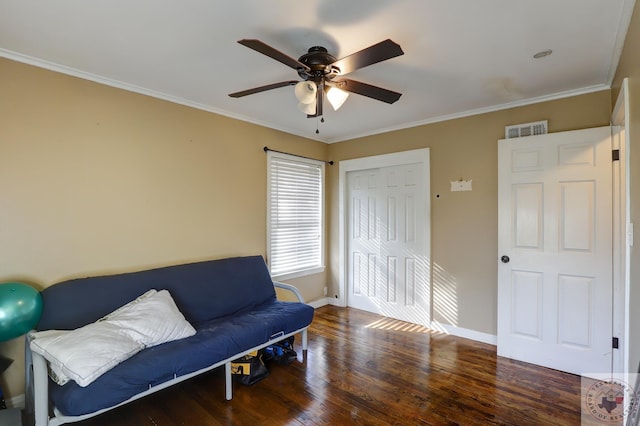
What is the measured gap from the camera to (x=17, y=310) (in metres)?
1.80

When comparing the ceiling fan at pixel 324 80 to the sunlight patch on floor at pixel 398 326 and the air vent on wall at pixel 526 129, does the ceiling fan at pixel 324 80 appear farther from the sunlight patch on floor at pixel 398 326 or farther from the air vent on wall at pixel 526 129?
the sunlight patch on floor at pixel 398 326

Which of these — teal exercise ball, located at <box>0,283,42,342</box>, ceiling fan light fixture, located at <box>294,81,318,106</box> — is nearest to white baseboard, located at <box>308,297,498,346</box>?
ceiling fan light fixture, located at <box>294,81,318,106</box>

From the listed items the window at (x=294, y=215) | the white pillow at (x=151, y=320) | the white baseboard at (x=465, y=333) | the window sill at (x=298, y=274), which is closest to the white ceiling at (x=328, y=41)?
the window at (x=294, y=215)

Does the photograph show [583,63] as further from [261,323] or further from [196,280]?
[196,280]

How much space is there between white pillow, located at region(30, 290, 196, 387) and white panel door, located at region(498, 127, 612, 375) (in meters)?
2.86

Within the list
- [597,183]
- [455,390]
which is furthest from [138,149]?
[597,183]

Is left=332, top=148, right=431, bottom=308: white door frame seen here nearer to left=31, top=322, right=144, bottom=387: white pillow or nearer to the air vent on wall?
the air vent on wall

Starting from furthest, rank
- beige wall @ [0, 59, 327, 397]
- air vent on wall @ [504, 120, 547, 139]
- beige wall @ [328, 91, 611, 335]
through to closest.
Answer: beige wall @ [328, 91, 611, 335]
air vent on wall @ [504, 120, 547, 139]
beige wall @ [0, 59, 327, 397]

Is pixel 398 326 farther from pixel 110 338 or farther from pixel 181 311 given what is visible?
pixel 110 338

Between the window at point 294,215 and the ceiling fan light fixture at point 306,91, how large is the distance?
6.14 feet

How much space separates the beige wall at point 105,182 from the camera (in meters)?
2.15

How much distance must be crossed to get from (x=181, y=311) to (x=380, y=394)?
171 cm

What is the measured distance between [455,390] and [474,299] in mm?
1202

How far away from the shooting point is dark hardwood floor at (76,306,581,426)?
2.04 metres
